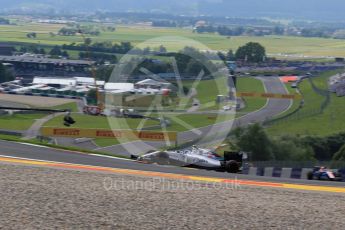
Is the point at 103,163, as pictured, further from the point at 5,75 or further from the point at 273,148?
the point at 5,75

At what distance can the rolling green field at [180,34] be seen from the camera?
33.3 m

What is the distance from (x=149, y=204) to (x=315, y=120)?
72.1 feet

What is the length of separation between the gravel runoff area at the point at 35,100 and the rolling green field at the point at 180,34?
810cm

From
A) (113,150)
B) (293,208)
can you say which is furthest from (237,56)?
(293,208)

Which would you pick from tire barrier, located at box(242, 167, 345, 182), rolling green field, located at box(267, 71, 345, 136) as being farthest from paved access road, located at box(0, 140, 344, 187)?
rolling green field, located at box(267, 71, 345, 136)

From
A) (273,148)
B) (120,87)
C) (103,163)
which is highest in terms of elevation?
(103,163)

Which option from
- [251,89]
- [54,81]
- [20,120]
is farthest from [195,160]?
[251,89]

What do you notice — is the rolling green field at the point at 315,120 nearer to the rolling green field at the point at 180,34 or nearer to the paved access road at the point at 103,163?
the rolling green field at the point at 180,34

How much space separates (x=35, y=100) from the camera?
68.6ft

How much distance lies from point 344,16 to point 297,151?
271 ft

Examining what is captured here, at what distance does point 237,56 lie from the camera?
3009cm

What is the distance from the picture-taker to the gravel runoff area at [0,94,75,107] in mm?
20359

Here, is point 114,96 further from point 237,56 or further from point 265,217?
point 237,56

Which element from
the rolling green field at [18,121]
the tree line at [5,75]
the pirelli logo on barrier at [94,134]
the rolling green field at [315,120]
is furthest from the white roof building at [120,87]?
the tree line at [5,75]
